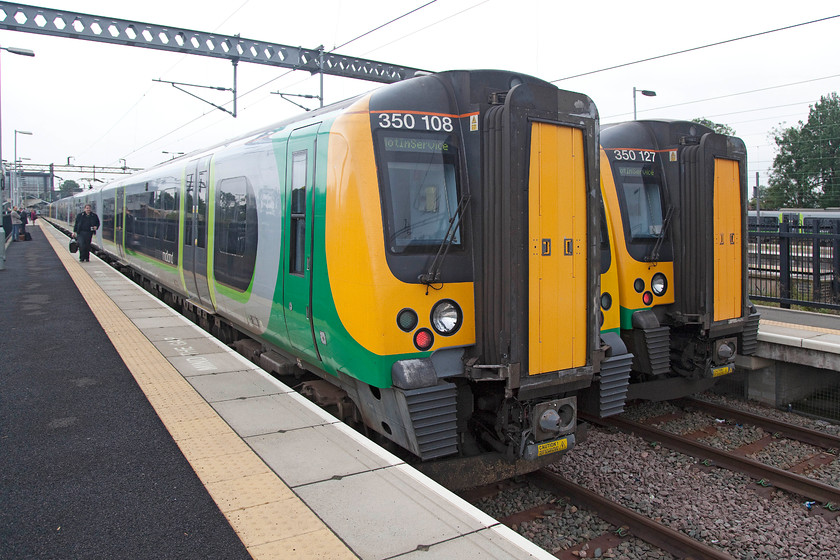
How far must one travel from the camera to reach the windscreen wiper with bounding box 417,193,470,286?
4.44 meters

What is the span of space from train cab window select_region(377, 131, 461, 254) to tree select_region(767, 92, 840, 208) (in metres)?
52.2

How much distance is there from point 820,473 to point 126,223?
16009mm

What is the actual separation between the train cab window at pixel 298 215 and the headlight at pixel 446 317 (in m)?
1.48

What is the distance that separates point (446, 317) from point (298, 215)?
180 cm

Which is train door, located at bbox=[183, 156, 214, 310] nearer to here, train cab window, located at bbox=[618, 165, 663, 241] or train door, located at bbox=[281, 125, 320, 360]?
train door, located at bbox=[281, 125, 320, 360]

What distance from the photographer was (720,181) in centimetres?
708

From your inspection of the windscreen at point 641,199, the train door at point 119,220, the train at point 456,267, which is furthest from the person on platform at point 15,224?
the windscreen at point 641,199

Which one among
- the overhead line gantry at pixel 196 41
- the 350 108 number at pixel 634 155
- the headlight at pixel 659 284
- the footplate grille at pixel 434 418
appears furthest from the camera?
the overhead line gantry at pixel 196 41

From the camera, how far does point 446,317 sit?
458 cm

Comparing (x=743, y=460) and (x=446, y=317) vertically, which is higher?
(x=446, y=317)

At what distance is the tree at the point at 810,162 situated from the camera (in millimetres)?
49844

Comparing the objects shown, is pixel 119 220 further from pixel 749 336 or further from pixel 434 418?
pixel 749 336

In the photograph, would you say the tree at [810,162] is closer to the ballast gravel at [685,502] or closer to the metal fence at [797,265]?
the metal fence at [797,265]

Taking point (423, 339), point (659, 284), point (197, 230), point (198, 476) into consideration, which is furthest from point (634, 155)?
point (197, 230)
